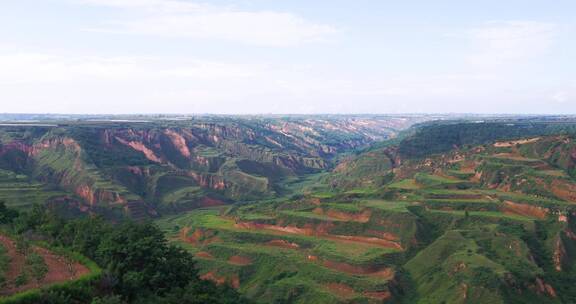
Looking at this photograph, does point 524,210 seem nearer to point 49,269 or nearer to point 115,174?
point 49,269

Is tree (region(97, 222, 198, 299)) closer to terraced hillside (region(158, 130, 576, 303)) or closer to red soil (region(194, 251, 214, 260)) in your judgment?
terraced hillside (region(158, 130, 576, 303))

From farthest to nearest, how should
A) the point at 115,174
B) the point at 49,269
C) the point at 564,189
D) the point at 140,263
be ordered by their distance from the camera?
1. the point at 115,174
2. the point at 564,189
3. the point at 140,263
4. the point at 49,269

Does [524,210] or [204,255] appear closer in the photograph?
[204,255]

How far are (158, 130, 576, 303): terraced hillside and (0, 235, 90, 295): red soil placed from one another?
29.4m

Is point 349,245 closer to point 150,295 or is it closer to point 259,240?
point 259,240

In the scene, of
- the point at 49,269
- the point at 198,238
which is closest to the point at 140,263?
the point at 49,269

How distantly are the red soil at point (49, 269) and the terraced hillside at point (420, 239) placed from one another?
2939 centimetres

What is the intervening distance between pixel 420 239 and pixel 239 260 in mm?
26626

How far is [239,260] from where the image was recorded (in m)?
76.1

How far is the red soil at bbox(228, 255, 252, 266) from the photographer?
74.9m

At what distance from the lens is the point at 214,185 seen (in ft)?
487

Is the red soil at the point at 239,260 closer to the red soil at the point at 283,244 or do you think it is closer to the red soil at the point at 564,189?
the red soil at the point at 283,244

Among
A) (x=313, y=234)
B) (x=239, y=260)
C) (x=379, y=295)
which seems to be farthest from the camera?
(x=313, y=234)

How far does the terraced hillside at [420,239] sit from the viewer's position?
6194 centimetres
